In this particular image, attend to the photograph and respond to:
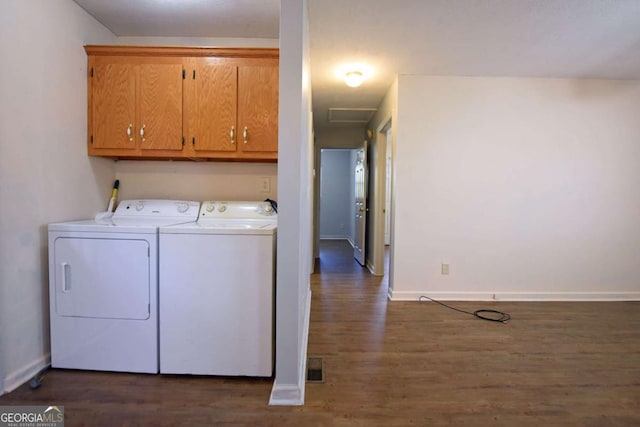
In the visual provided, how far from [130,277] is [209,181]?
0.96 metres

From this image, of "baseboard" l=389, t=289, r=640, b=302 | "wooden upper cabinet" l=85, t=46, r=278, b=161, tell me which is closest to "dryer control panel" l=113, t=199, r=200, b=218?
"wooden upper cabinet" l=85, t=46, r=278, b=161

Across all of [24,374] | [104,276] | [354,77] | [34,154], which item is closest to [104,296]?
[104,276]

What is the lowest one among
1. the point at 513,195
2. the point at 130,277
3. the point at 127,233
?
the point at 130,277

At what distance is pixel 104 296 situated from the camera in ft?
5.63

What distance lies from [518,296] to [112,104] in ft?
13.3

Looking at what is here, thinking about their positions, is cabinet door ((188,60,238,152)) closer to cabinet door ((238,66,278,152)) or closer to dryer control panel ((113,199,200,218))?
cabinet door ((238,66,278,152))

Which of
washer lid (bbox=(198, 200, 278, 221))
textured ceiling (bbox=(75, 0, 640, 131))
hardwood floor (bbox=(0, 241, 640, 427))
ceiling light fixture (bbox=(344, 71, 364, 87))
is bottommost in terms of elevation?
hardwood floor (bbox=(0, 241, 640, 427))

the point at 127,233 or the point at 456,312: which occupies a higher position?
the point at 127,233

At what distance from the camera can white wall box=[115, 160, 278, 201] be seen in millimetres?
2381

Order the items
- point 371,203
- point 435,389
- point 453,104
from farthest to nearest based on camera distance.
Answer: point 371,203 → point 453,104 → point 435,389

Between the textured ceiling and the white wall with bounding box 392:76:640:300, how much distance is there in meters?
→ 0.28

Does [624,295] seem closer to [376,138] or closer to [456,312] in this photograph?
[456,312]

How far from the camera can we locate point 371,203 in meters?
4.54

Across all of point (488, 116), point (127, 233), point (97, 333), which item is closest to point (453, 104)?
point (488, 116)
